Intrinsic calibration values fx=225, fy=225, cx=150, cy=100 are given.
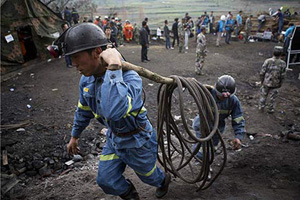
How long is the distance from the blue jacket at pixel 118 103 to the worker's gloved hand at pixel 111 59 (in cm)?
5

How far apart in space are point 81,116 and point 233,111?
2297mm

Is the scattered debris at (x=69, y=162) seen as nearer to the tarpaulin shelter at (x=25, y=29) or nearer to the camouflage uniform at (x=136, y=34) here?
the tarpaulin shelter at (x=25, y=29)

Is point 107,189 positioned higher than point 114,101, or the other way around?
point 114,101

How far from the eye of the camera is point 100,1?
80.7 ft

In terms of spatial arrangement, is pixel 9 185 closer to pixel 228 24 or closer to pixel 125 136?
pixel 125 136

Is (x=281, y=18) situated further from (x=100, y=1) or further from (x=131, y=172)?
(x=100, y=1)

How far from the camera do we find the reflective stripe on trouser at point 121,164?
2.43 m

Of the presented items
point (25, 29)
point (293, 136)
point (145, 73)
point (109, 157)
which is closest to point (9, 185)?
point (109, 157)

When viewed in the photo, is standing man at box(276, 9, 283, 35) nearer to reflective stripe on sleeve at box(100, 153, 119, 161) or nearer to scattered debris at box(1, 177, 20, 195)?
reflective stripe on sleeve at box(100, 153, 119, 161)

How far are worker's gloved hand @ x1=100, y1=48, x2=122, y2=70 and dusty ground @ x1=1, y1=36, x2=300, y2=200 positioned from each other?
6.55ft

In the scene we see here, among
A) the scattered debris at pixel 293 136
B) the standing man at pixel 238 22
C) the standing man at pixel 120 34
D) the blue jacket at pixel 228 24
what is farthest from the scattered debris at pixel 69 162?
the standing man at pixel 238 22

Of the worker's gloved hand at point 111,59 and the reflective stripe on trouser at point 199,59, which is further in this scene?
the reflective stripe on trouser at point 199,59

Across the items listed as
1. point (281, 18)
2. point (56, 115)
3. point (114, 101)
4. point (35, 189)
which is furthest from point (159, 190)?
point (281, 18)

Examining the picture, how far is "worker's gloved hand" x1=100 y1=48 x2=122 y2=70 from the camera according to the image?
6.52 feet
